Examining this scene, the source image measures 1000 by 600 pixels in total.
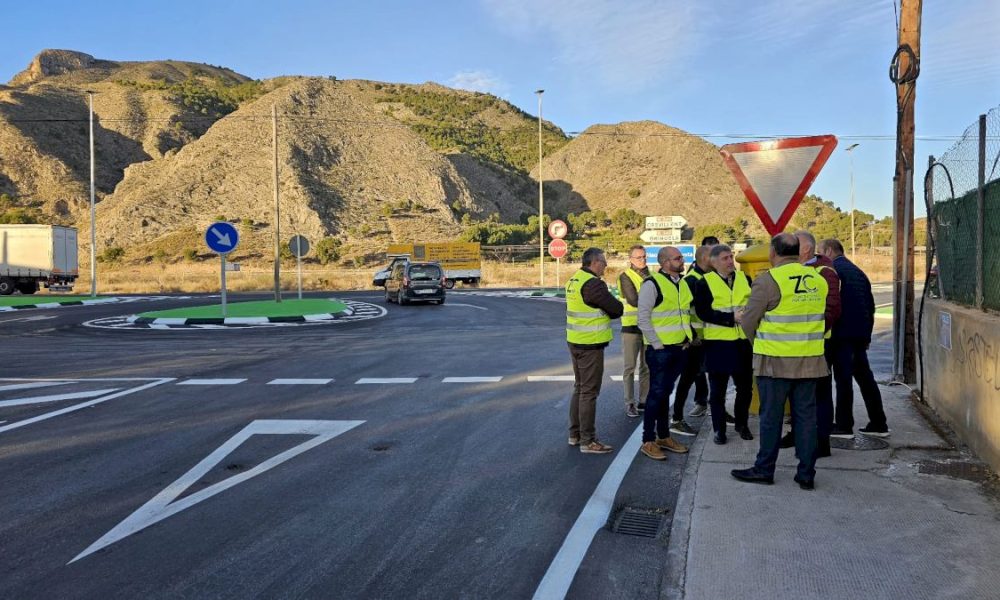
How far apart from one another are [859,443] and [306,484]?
4.39 meters

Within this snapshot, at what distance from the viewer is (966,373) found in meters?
5.83

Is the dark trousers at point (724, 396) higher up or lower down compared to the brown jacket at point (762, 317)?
lower down

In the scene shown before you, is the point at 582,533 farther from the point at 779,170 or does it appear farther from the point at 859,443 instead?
the point at 779,170

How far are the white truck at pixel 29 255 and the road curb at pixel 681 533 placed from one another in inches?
1464

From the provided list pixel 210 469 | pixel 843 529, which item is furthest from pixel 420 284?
pixel 843 529

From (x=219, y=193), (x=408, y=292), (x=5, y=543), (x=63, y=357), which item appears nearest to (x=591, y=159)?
(x=219, y=193)

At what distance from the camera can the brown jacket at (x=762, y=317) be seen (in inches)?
192

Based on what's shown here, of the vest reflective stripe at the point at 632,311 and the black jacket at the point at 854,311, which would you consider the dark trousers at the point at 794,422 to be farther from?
the vest reflective stripe at the point at 632,311

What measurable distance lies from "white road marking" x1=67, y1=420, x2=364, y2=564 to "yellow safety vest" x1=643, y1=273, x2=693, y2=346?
3.03 meters

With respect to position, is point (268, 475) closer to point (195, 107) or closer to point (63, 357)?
point (63, 357)

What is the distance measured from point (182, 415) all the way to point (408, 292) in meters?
18.6

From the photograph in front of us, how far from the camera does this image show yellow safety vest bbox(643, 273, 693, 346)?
5910 mm

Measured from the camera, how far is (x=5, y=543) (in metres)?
3.99

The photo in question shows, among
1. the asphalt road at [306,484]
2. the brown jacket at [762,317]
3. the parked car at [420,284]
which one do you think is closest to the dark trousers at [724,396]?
the asphalt road at [306,484]
